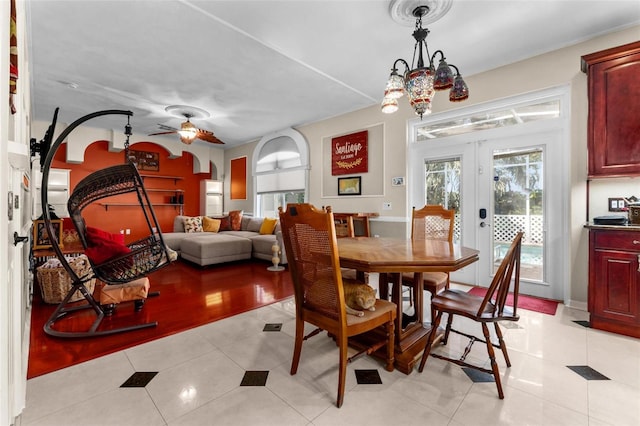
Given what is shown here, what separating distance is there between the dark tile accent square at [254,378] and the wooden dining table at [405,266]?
30.4 inches

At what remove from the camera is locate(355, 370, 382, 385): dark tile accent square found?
1.77 metres

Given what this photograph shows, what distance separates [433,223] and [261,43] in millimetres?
2598

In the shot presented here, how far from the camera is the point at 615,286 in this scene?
243 centimetres

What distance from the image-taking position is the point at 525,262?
348 cm

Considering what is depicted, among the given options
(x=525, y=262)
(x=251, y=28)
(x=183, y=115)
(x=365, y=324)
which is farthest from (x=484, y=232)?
(x=183, y=115)

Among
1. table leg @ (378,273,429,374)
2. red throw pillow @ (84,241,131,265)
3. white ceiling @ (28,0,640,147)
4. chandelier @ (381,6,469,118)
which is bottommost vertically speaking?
table leg @ (378,273,429,374)

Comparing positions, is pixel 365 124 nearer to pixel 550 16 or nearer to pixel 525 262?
pixel 550 16

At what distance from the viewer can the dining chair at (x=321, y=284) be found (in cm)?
155

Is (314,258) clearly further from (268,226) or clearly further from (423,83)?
(268,226)

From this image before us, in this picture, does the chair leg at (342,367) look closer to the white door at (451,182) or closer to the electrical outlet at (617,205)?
the white door at (451,182)

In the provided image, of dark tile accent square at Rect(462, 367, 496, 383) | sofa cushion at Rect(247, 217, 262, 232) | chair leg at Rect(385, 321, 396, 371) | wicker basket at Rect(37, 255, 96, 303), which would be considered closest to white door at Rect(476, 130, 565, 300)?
dark tile accent square at Rect(462, 367, 496, 383)

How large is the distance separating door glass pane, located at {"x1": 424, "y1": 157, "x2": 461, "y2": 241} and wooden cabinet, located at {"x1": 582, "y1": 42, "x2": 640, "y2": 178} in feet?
4.70

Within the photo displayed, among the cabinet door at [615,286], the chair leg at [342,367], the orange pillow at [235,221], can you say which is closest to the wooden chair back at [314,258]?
the chair leg at [342,367]

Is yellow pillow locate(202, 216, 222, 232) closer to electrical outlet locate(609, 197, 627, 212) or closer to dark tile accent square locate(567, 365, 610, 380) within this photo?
dark tile accent square locate(567, 365, 610, 380)
